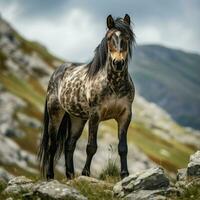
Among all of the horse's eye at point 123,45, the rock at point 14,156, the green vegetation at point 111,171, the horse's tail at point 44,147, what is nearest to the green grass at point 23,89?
the rock at point 14,156

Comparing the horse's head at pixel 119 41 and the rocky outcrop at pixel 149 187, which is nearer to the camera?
the rocky outcrop at pixel 149 187

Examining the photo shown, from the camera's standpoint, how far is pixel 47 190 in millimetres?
14008

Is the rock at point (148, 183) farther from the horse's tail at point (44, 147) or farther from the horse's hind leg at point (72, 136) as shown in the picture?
the horse's tail at point (44, 147)

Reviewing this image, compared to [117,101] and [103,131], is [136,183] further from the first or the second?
[103,131]

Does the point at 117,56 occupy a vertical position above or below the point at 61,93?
below

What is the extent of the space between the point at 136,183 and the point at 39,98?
13087 centimetres

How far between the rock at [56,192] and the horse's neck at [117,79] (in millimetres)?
4016

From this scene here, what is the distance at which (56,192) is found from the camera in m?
13.9

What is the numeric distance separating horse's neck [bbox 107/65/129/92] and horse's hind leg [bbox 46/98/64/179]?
12.7ft

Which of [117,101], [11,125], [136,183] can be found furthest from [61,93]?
[11,125]

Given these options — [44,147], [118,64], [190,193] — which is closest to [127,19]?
[118,64]

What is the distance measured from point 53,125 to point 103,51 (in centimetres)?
410

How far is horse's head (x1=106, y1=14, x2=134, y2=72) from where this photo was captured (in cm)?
1675

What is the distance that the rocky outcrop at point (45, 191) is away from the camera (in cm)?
1378
